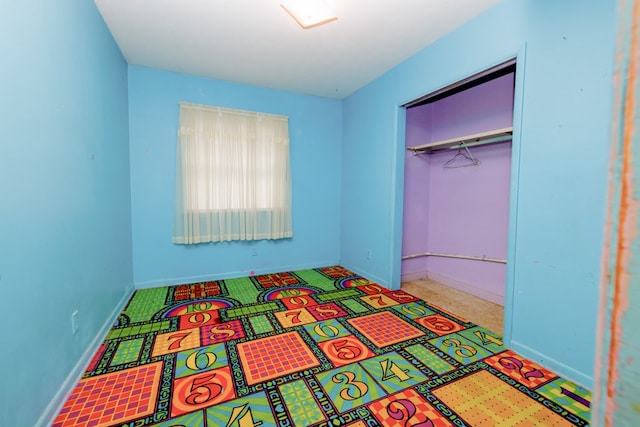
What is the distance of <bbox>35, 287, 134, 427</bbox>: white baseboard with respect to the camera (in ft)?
4.53

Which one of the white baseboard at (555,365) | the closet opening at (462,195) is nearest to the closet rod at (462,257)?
the closet opening at (462,195)

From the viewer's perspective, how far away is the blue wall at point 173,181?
3.21 m

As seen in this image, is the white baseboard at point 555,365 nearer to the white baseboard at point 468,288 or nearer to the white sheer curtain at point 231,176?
the white baseboard at point 468,288

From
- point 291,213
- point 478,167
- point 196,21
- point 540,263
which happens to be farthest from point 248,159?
point 540,263

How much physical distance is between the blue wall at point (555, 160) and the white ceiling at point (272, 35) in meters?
0.34

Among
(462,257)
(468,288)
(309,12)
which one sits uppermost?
(309,12)

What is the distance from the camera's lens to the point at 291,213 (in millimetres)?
3957

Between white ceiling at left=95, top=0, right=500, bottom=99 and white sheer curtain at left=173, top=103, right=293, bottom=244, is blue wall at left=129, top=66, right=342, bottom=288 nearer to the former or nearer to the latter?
white sheer curtain at left=173, top=103, right=293, bottom=244

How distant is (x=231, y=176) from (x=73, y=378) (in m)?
2.39

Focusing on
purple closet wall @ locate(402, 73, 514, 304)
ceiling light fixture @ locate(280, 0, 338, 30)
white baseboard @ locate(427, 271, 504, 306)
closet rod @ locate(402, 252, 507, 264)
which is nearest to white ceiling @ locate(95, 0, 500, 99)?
ceiling light fixture @ locate(280, 0, 338, 30)

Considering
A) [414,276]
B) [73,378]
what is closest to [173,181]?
[73,378]

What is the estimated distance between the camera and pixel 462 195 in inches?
131

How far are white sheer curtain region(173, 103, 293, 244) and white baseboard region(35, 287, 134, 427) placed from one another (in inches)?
50.6

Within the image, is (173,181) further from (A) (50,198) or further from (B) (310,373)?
(B) (310,373)
